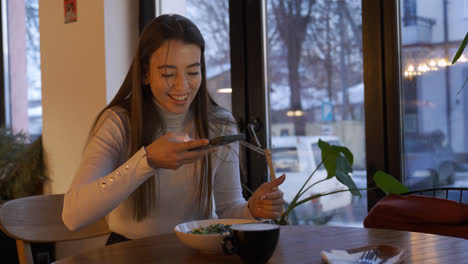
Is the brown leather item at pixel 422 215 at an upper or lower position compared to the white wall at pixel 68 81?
lower

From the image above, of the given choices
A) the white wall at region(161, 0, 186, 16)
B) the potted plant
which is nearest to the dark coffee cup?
the white wall at region(161, 0, 186, 16)

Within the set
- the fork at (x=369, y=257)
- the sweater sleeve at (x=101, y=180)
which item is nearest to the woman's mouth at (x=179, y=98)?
the sweater sleeve at (x=101, y=180)

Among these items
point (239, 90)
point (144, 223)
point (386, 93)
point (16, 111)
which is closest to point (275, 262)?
point (144, 223)

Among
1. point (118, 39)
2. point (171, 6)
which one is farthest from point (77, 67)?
point (171, 6)

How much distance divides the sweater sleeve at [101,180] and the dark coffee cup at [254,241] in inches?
16.0

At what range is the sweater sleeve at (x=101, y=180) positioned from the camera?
48.1 inches

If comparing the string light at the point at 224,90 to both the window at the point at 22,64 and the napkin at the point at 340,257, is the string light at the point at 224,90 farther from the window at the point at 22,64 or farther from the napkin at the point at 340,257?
the napkin at the point at 340,257

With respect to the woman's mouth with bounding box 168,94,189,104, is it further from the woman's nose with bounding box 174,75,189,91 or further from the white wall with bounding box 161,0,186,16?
the white wall with bounding box 161,0,186,16

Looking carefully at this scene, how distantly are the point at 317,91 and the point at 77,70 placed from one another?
1451mm

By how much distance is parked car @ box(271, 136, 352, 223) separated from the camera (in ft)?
7.80

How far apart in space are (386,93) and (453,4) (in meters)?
0.45

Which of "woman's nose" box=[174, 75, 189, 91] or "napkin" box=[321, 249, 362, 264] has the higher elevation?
"woman's nose" box=[174, 75, 189, 91]

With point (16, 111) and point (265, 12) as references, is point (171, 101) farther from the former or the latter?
point (16, 111)

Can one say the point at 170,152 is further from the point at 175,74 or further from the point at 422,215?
the point at 422,215
